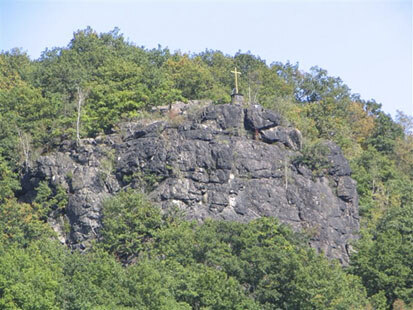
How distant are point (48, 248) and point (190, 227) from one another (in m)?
8.43

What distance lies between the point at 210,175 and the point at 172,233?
Result: 6346mm

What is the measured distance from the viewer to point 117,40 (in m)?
103

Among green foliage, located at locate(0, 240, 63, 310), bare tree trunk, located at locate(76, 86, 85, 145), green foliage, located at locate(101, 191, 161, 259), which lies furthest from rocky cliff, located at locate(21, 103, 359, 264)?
green foliage, located at locate(0, 240, 63, 310)

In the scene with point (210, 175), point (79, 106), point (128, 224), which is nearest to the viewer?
point (128, 224)

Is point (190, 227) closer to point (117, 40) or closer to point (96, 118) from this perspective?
point (96, 118)

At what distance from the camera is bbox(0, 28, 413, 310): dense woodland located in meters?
58.1

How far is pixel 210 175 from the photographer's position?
6856 centimetres

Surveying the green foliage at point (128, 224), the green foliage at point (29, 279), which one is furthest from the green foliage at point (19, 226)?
the green foliage at point (128, 224)

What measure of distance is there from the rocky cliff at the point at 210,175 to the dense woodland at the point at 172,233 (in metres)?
1.23

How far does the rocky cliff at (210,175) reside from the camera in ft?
221

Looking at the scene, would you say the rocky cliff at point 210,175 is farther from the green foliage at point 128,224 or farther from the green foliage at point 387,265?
the green foliage at point 387,265

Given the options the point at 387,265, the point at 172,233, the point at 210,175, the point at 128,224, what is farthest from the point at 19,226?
the point at 387,265

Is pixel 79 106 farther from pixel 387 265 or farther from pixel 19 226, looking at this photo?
pixel 387 265

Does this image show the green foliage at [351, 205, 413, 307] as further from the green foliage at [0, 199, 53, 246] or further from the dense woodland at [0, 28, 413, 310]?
the green foliage at [0, 199, 53, 246]
